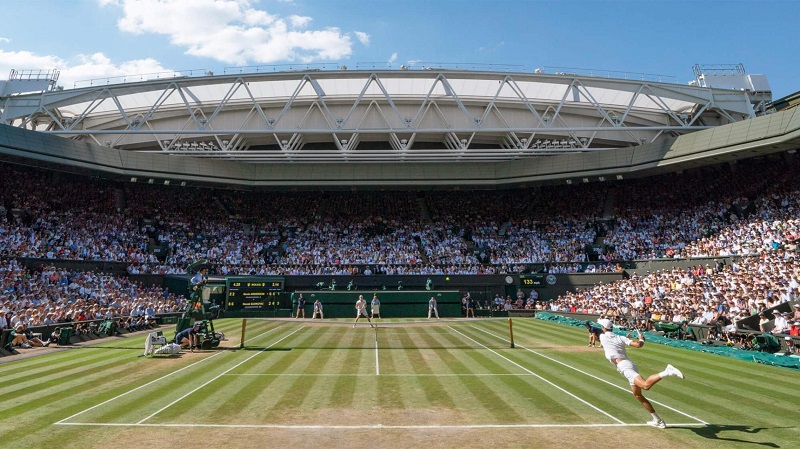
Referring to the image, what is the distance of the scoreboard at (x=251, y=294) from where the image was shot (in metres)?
33.0

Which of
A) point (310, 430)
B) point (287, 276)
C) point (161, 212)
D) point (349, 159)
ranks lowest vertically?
point (310, 430)

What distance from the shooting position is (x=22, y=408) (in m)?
9.22

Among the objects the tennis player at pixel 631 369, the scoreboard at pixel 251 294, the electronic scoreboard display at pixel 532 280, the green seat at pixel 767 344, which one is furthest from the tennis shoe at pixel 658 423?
the electronic scoreboard display at pixel 532 280

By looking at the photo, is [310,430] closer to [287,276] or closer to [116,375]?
[116,375]

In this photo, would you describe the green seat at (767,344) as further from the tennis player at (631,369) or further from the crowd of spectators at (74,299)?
the crowd of spectators at (74,299)

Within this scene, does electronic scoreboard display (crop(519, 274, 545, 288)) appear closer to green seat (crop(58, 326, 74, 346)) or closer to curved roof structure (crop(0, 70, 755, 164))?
curved roof structure (crop(0, 70, 755, 164))

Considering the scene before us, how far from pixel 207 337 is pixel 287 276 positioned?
1915 cm

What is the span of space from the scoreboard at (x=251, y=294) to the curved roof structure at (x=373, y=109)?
9.56 metres

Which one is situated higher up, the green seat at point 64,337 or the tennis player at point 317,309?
the tennis player at point 317,309

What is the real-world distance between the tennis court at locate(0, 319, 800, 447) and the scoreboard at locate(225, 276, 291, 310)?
15.7 metres

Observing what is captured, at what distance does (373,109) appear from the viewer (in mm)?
38969

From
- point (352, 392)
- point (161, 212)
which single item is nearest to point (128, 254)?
A: point (161, 212)

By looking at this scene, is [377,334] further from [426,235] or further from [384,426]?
[426,235]

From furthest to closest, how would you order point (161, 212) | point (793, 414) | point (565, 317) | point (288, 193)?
point (288, 193) → point (161, 212) → point (565, 317) → point (793, 414)
